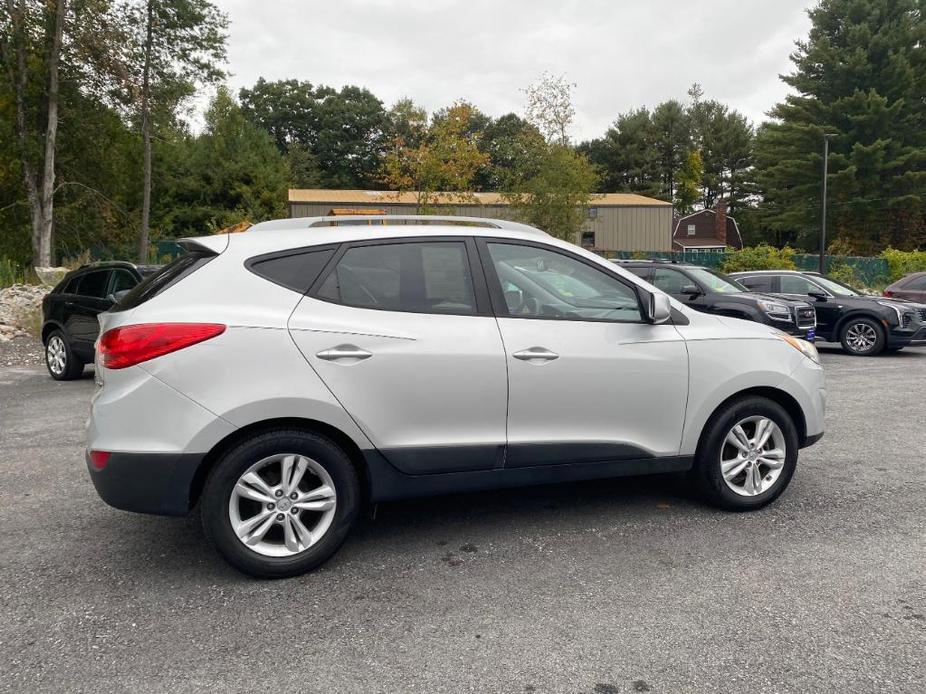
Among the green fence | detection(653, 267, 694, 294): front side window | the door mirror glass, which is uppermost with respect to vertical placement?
the green fence

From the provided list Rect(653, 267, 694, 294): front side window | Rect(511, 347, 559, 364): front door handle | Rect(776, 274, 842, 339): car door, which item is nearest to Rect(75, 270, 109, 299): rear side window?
Rect(511, 347, 559, 364): front door handle

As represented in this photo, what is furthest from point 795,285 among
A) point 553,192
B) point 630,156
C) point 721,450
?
point 630,156

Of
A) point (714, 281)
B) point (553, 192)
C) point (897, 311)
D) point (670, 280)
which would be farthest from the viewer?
point (553, 192)

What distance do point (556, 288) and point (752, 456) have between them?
1578 millimetres

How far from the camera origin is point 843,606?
332cm

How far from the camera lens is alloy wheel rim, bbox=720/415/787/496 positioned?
4.50 metres

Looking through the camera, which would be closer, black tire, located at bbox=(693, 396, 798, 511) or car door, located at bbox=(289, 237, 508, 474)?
car door, located at bbox=(289, 237, 508, 474)

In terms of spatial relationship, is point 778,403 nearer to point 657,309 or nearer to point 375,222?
point 657,309

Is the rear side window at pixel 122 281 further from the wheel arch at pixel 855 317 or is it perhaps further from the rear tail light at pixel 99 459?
the wheel arch at pixel 855 317

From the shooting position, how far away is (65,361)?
10.5m

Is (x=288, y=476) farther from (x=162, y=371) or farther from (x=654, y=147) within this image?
(x=654, y=147)

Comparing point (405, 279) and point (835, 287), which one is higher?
point (835, 287)

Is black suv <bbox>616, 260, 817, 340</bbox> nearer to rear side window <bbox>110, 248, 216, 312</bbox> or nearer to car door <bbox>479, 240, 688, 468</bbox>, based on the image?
car door <bbox>479, 240, 688, 468</bbox>

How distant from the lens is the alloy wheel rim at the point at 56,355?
10606mm
